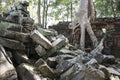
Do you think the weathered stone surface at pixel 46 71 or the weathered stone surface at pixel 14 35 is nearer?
the weathered stone surface at pixel 46 71

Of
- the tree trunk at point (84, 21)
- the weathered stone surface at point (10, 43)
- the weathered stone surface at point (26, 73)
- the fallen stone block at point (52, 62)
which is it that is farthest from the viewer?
the tree trunk at point (84, 21)

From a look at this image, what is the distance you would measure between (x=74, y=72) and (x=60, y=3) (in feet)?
60.1

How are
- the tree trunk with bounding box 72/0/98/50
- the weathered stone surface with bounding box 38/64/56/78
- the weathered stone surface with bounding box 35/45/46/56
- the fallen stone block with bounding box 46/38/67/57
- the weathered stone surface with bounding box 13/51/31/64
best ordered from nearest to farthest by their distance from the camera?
the weathered stone surface with bounding box 38/64/56/78
the weathered stone surface with bounding box 13/51/31/64
the weathered stone surface with bounding box 35/45/46/56
the fallen stone block with bounding box 46/38/67/57
the tree trunk with bounding box 72/0/98/50

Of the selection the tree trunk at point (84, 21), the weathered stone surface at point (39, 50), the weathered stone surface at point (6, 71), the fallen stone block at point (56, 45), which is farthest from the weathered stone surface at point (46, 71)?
the tree trunk at point (84, 21)

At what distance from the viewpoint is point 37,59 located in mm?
6105

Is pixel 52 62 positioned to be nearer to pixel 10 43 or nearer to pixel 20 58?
pixel 20 58

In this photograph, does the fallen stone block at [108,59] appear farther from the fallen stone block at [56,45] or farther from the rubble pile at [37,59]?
the fallen stone block at [56,45]

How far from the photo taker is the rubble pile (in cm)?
474

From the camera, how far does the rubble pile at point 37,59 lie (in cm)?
Result: 474

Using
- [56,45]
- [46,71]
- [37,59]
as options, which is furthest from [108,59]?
[46,71]

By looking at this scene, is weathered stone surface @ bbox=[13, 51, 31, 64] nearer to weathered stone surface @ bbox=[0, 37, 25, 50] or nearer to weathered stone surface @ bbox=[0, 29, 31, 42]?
weathered stone surface @ bbox=[0, 37, 25, 50]

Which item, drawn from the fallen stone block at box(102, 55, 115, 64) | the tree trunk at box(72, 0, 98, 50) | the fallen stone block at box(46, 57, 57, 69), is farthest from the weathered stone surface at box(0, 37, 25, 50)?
the tree trunk at box(72, 0, 98, 50)

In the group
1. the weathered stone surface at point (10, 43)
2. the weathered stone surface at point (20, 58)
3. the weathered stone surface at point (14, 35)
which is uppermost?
the weathered stone surface at point (14, 35)

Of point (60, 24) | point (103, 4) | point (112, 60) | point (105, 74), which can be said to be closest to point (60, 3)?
point (103, 4)
